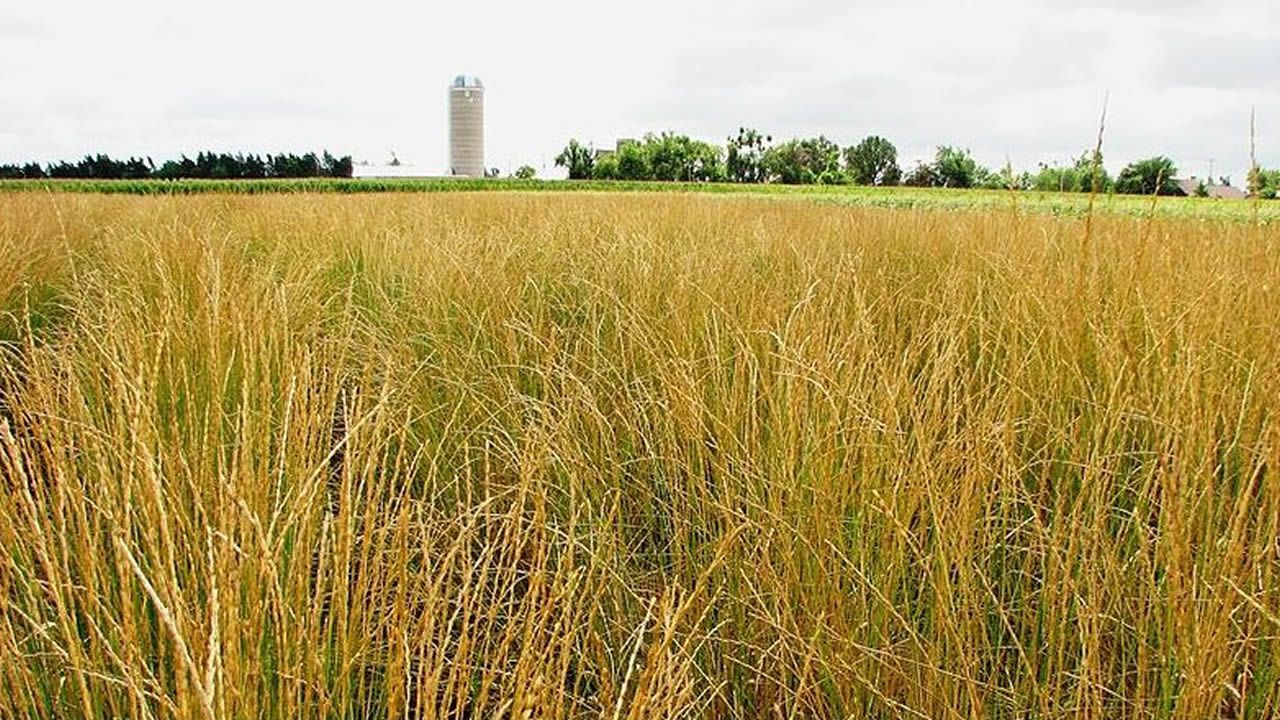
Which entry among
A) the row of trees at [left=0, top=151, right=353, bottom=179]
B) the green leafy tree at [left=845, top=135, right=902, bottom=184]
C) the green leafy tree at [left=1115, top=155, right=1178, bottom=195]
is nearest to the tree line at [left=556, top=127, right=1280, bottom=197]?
the green leafy tree at [left=845, top=135, right=902, bottom=184]

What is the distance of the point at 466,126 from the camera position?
100812 millimetres

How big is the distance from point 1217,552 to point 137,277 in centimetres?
347

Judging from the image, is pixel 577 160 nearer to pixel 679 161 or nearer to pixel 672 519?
pixel 679 161

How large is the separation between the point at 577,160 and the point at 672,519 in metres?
73.1

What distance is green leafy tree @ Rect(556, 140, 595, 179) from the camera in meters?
72.6

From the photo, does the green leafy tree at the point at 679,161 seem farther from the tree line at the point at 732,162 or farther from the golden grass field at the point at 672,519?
the golden grass field at the point at 672,519

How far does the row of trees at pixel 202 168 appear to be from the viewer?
3928cm

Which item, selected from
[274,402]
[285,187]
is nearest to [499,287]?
[274,402]

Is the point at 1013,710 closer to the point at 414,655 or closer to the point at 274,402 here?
the point at 414,655

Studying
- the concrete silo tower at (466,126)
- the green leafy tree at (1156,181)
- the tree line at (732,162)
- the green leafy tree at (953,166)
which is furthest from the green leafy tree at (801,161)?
the green leafy tree at (1156,181)

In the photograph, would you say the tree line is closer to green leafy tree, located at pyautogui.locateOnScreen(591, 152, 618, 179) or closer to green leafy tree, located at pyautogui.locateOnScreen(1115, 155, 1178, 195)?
green leafy tree, located at pyautogui.locateOnScreen(591, 152, 618, 179)

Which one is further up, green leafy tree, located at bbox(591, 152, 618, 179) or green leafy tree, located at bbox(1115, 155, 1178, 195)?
green leafy tree, located at bbox(591, 152, 618, 179)

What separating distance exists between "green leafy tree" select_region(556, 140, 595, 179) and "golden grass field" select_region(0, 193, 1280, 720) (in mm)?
70970

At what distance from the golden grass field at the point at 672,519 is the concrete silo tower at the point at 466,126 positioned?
9883 centimetres
